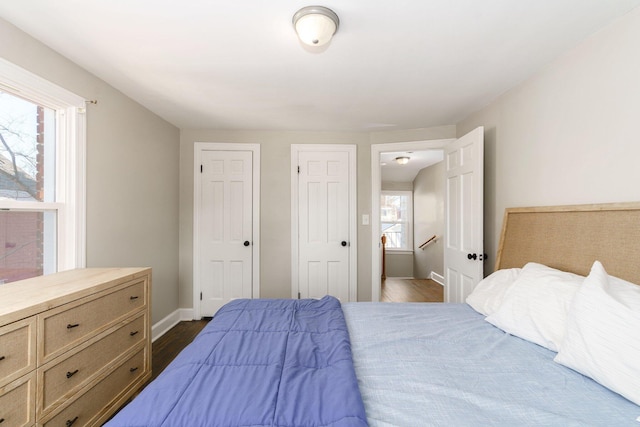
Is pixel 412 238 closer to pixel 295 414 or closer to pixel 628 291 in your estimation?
pixel 628 291

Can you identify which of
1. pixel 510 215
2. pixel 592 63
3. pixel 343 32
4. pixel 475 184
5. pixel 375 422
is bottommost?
pixel 375 422

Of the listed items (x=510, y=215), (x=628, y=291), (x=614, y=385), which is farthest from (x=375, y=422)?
(x=510, y=215)

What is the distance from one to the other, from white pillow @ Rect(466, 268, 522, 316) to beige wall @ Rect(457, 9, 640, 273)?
0.60 m

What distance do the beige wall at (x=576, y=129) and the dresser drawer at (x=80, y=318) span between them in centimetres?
285

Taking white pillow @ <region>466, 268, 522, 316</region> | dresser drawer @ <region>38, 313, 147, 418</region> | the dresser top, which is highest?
the dresser top

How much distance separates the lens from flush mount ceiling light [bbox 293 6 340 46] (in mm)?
1308

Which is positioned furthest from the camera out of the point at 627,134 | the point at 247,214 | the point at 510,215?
the point at 247,214

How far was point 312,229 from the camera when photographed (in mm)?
3254

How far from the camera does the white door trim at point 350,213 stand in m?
3.23

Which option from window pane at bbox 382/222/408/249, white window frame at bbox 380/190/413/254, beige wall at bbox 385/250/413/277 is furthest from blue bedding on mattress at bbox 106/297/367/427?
window pane at bbox 382/222/408/249

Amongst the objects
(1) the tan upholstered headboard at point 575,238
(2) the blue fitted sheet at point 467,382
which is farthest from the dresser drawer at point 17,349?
(1) the tan upholstered headboard at point 575,238

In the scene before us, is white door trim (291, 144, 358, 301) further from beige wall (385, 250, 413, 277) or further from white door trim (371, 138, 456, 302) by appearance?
beige wall (385, 250, 413, 277)

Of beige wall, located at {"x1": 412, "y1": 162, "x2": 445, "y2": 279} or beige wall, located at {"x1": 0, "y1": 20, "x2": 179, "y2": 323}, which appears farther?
beige wall, located at {"x1": 412, "y1": 162, "x2": 445, "y2": 279}

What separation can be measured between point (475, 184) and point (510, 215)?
36 centimetres
